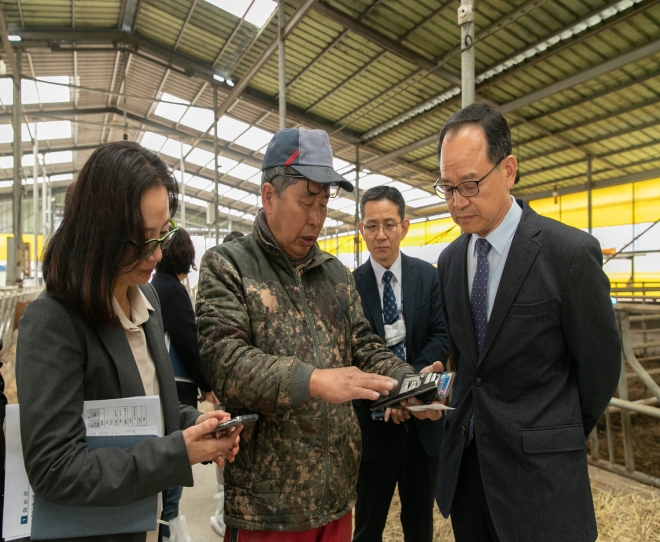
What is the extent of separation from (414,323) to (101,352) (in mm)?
1663

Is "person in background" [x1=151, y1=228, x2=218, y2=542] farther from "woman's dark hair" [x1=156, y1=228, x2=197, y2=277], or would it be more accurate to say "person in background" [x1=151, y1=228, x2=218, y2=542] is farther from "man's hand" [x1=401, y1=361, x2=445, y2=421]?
"man's hand" [x1=401, y1=361, x2=445, y2=421]

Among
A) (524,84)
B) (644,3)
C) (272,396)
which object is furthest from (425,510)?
(524,84)

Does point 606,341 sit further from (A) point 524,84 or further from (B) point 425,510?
(A) point 524,84

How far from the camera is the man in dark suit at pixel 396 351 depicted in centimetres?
235

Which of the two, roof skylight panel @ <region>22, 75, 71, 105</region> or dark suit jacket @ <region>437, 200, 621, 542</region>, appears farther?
roof skylight panel @ <region>22, 75, 71, 105</region>

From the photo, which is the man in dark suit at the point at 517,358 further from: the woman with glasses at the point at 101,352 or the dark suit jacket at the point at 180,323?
the dark suit jacket at the point at 180,323

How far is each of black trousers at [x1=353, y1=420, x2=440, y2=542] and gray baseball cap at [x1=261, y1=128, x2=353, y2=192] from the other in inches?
53.2

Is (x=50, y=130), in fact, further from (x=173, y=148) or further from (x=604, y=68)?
(x=604, y=68)

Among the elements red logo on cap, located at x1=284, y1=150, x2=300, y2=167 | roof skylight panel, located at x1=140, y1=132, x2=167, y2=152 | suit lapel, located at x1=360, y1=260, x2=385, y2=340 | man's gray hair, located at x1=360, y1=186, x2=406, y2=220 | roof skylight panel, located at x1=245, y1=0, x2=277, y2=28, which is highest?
roof skylight panel, located at x1=140, y1=132, x2=167, y2=152

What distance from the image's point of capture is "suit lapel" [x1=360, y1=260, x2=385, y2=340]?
249 centimetres

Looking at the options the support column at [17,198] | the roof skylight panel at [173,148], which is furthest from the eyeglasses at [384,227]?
the roof skylight panel at [173,148]

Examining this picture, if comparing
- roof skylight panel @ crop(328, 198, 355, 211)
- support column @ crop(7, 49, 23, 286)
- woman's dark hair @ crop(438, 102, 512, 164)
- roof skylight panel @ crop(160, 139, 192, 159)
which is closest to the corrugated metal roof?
support column @ crop(7, 49, 23, 286)

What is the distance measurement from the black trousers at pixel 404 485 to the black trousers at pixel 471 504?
57 cm

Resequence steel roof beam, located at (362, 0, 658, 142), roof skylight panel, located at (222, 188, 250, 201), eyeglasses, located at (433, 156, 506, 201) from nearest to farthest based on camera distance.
A: 1. eyeglasses, located at (433, 156, 506, 201)
2. steel roof beam, located at (362, 0, 658, 142)
3. roof skylight panel, located at (222, 188, 250, 201)
